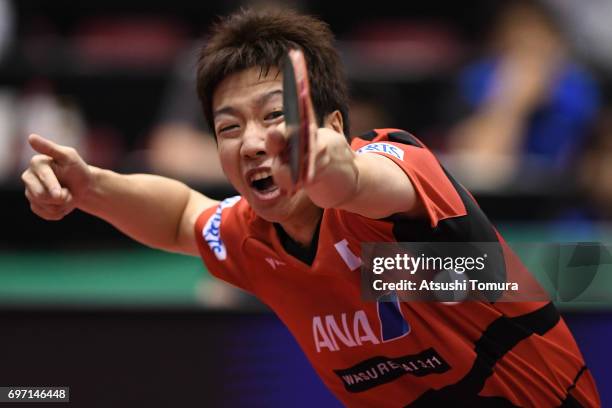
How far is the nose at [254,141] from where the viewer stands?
9.84ft

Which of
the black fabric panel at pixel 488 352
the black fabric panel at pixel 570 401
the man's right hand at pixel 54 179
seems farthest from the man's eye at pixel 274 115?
the black fabric panel at pixel 570 401

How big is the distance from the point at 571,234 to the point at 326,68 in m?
3.35

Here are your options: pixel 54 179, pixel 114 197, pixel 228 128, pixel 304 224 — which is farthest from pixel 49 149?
pixel 304 224

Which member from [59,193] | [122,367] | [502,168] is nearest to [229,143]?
[59,193]

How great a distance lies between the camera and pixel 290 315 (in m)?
3.40

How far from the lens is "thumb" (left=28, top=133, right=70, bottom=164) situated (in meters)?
3.29

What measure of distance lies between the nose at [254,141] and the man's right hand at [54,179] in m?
0.65

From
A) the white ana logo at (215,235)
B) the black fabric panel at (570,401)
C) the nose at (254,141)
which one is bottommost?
the black fabric panel at (570,401)

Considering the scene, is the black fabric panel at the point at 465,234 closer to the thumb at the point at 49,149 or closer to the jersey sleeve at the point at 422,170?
the jersey sleeve at the point at 422,170

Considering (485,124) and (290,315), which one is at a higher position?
(485,124)

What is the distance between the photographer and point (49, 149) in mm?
3326

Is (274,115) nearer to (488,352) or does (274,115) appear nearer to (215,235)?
(215,235)

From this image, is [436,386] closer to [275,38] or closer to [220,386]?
[275,38]

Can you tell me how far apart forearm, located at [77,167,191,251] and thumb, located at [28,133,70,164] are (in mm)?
201
